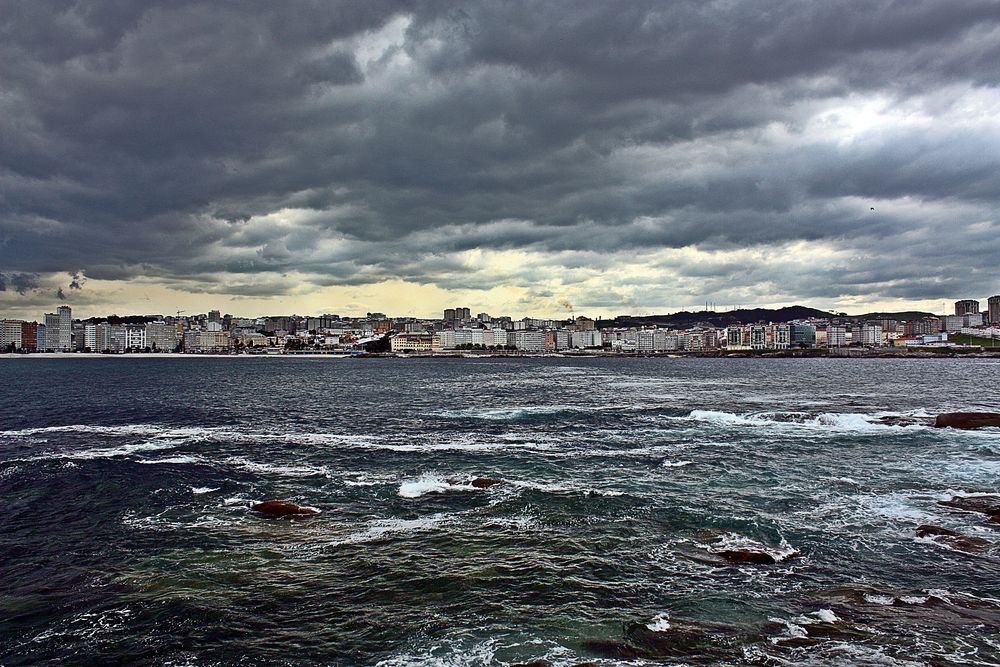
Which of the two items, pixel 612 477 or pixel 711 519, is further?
pixel 612 477

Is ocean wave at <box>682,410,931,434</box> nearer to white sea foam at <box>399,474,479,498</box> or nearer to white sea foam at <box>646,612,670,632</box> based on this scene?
white sea foam at <box>399,474,479,498</box>

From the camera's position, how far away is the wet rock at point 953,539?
20078 millimetres

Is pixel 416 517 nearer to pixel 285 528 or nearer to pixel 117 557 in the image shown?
pixel 285 528

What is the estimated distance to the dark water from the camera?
14414 millimetres

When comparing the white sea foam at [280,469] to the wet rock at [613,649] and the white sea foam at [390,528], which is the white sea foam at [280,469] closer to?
the white sea foam at [390,528]

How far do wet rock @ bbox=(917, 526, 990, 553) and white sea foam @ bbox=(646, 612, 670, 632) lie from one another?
11.6 meters

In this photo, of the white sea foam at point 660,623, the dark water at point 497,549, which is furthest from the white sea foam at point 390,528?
the white sea foam at point 660,623

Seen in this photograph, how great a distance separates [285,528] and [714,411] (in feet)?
147

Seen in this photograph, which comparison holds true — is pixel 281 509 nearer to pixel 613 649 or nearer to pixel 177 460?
pixel 177 460

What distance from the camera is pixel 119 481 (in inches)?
1179

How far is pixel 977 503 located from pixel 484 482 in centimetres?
2032

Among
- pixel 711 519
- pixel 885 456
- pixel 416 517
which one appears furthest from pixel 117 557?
pixel 885 456

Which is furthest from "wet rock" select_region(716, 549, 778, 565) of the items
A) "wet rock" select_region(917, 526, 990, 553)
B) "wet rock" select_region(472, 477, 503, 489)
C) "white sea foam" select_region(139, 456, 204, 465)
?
"white sea foam" select_region(139, 456, 204, 465)

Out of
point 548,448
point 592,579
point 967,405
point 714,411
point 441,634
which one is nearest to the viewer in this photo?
point 441,634
